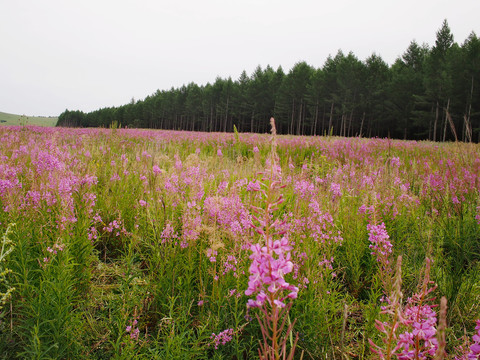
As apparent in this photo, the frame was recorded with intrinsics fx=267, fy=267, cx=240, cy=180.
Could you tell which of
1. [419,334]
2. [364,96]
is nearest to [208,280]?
[419,334]

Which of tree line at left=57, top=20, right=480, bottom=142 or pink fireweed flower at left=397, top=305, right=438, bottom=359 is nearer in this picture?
pink fireweed flower at left=397, top=305, right=438, bottom=359

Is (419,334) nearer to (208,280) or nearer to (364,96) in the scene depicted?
(208,280)

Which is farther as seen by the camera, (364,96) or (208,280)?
(364,96)

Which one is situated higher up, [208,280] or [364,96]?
[364,96]

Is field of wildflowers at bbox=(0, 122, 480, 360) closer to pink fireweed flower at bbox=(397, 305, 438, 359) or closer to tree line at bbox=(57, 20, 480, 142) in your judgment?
pink fireweed flower at bbox=(397, 305, 438, 359)

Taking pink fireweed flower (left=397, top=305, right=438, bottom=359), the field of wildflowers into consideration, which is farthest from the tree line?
pink fireweed flower (left=397, top=305, right=438, bottom=359)

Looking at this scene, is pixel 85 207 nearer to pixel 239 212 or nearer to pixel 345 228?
pixel 239 212

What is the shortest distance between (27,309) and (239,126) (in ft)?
236

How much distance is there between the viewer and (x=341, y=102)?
49.6m

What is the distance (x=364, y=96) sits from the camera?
158ft

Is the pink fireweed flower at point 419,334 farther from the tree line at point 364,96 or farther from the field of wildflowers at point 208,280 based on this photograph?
the tree line at point 364,96

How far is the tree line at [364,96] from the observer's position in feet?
123

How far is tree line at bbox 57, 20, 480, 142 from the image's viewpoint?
123 ft

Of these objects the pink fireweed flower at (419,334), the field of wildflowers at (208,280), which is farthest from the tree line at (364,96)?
the pink fireweed flower at (419,334)
